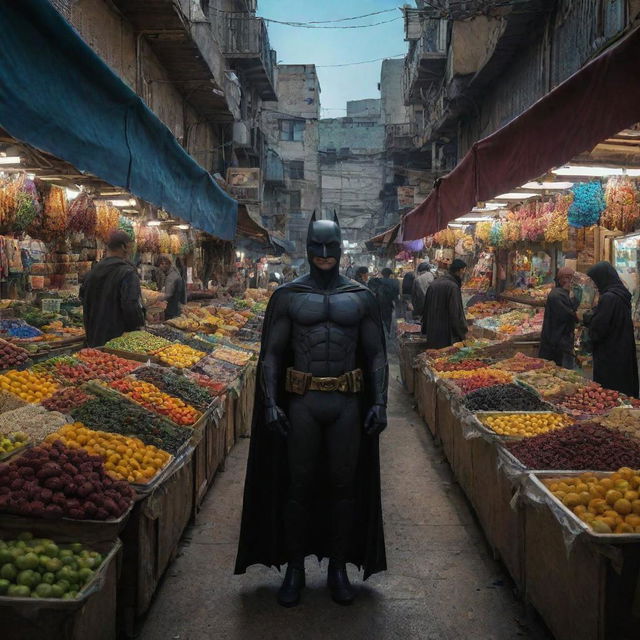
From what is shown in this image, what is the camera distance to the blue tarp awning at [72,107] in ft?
8.15

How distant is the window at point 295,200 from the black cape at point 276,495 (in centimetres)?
4910

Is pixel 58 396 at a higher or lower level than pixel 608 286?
lower

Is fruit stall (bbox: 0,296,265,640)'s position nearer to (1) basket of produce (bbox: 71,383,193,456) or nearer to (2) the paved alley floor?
(1) basket of produce (bbox: 71,383,193,456)

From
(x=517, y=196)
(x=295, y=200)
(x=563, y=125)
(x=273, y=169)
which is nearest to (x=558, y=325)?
(x=517, y=196)

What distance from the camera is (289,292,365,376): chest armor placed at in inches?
144

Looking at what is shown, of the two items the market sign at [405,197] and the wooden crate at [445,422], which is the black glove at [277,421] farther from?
the market sign at [405,197]

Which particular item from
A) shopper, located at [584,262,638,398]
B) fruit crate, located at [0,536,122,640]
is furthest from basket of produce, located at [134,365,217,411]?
shopper, located at [584,262,638,398]

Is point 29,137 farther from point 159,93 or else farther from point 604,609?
point 159,93

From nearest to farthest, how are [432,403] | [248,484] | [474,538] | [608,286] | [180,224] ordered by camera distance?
[248,484], [474,538], [608,286], [432,403], [180,224]

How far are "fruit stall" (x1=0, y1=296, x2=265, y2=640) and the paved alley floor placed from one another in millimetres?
233

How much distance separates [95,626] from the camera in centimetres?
259

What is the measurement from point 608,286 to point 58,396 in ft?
18.3

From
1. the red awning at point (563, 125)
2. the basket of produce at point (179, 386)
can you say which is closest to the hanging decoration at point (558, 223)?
the red awning at point (563, 125)

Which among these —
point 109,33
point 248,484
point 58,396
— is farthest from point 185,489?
point 109,33
